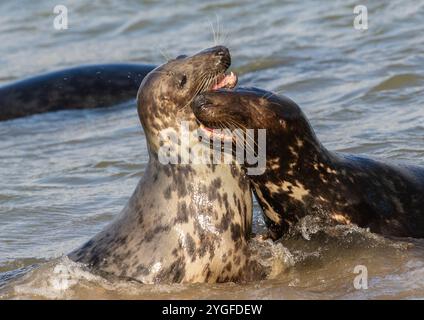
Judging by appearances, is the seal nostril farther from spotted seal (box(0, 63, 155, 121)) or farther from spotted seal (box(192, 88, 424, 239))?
spotted seal (box(0, 63, 155, 121))

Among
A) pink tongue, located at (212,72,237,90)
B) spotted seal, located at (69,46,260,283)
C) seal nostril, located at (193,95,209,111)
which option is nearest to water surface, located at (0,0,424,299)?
spotted seal, located at (69,46,260,283)

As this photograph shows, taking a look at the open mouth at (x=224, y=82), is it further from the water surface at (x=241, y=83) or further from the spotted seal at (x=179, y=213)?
the water surface at (x=241, y=83)

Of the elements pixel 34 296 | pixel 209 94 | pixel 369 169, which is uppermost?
pixel 209 94

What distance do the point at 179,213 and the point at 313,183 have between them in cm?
83

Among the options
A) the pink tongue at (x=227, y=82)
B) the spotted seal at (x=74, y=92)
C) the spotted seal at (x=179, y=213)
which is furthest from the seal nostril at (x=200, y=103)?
the spotted seal at (x=74, y=92)

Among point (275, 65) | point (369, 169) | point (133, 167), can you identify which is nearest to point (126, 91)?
point (275, 65)

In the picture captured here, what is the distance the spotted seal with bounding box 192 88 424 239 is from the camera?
20.1ft

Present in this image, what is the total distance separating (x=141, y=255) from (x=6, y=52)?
9311 mm

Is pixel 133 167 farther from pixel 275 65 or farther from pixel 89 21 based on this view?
pixel 89 21

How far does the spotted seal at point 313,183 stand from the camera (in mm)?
6125

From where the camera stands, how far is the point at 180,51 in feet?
43.5

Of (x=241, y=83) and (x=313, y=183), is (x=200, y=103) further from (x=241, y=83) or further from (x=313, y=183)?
(x=241, y=83)

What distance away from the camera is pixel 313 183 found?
630 centimetres

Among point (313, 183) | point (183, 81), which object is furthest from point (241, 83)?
point (183, 81)
